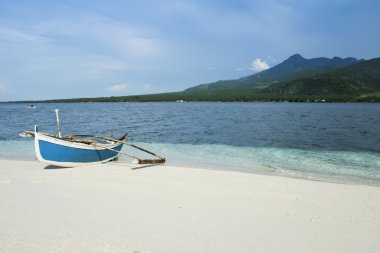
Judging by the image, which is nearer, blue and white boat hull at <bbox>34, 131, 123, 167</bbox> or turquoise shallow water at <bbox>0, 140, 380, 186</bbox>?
blue and white boat hull at <bbox>34, 131, 123, 167</bbox>

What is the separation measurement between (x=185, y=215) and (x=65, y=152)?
907 cm

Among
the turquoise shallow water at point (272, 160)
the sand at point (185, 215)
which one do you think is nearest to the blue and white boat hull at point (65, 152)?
the sand at point (185, 215)

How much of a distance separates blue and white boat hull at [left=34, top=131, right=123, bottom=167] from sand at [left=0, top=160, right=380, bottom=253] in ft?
5.28

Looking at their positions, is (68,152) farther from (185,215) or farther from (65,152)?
(185,215)

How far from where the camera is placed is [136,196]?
1014cm

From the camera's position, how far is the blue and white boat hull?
47.0ft

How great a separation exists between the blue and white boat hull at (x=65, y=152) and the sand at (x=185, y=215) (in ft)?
5.28

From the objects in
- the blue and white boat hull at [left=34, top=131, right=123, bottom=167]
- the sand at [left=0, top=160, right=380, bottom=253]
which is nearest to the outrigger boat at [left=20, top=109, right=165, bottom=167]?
the blue and white boat hull at [left=34, top=131, right=123, bottom=167]

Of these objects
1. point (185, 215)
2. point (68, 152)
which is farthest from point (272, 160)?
point (185, 215)

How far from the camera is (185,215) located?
326 inches

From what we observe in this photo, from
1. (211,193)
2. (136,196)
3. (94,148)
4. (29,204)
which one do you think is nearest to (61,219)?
(29,204)

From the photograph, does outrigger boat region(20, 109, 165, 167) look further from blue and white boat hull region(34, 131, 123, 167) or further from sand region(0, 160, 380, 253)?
sand region(0, 160, 380, 253)

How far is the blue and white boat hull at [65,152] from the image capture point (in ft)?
47.0

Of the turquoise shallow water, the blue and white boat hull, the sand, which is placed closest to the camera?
the sand
